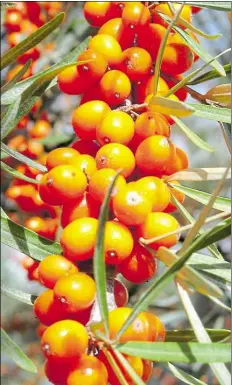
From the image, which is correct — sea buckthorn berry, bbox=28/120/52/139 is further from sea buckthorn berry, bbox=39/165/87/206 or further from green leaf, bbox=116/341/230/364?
green leaf, bbox=116/341/230/364

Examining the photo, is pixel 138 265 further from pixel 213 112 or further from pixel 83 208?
pixel 213 112

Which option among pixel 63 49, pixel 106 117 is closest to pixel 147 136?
pixel 106 117

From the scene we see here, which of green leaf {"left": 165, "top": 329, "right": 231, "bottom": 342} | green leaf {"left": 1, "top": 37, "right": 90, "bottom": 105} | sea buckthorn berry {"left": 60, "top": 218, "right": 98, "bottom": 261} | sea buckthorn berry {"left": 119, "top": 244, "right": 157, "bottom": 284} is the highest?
green leaf {"left": 1, "top": 37, "right": 90, "bottom": 105}

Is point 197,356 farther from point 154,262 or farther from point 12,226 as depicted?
point 12,226

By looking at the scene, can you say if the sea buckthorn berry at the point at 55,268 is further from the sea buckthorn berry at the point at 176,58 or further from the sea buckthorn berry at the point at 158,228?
the sea buckthorn berry at the point at 176,58

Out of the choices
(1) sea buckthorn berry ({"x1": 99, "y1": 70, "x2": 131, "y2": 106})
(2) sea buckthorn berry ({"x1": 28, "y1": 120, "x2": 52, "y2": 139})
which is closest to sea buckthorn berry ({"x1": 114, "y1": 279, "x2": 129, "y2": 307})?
(1) sea buckthorn berry ({"x1": 99, "y1": 70, "x2": 131, "y2": 106})
